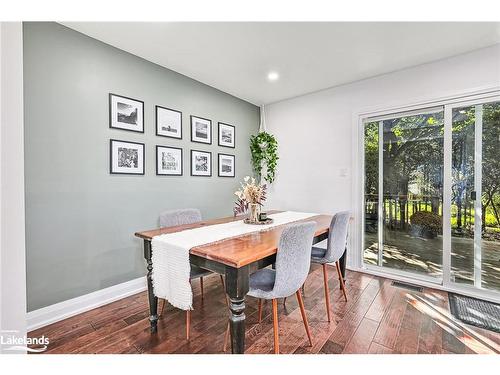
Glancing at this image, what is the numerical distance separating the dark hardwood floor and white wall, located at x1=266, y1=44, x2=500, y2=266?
4.37ft

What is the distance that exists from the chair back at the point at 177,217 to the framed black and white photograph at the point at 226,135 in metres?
1.35

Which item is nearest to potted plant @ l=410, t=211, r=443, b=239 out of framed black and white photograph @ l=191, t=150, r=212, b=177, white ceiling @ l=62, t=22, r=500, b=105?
white ceiling @ l=62, t=22, r=500, b=105

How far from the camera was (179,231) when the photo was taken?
1.90 m

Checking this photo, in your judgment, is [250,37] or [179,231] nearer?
[179,231]

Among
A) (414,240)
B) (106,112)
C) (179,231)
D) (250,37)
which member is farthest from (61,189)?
(414,240)

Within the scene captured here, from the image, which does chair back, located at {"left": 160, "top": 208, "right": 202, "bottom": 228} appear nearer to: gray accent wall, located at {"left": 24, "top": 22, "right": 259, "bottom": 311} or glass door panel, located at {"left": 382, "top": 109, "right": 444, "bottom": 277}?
gray accent wall, located at {"left": 24, "top": 22, "right": 259, "bottom": 311}

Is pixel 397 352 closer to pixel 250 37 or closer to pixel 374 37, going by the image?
pixel 374 37

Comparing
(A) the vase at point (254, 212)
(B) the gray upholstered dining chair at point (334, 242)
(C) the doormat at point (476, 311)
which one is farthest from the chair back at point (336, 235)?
(C) the doormat at point (476, 311)

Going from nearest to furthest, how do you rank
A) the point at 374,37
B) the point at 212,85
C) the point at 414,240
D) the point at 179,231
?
the point at 179,231 < the point at 374,37 < the point at 414,240 < the point at 212,85

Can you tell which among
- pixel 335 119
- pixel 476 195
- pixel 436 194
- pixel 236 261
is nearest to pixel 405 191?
pixel 436 194

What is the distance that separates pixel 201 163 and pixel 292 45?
1723 millimetres

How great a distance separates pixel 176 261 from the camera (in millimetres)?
1497
